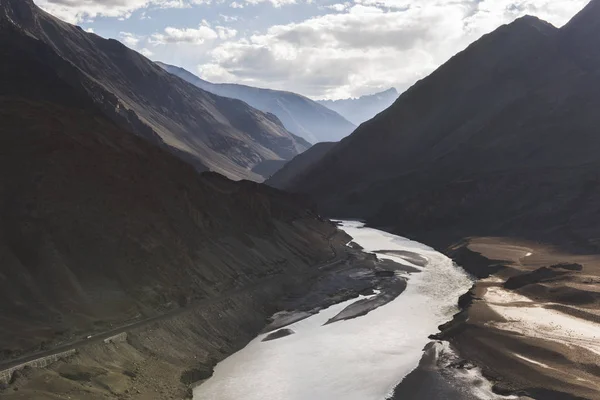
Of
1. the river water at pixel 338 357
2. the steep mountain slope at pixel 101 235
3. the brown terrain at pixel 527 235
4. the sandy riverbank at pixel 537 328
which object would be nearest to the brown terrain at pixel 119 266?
the steep mountain slope at pixel 101 235

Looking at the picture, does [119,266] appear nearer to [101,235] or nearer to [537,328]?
[101,235]

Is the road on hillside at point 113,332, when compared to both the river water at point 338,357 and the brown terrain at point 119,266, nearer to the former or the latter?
the brown terrain at point 119,266

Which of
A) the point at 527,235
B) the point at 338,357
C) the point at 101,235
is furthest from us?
the point at 527,235

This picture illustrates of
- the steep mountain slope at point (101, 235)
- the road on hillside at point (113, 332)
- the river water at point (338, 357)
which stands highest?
the steep mountain slope at point (101, 235)

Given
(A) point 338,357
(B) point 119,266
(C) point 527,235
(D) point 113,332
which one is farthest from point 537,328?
(C) point 527,235

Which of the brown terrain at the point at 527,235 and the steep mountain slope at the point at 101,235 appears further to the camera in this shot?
the brown terrain at the point at 527,235

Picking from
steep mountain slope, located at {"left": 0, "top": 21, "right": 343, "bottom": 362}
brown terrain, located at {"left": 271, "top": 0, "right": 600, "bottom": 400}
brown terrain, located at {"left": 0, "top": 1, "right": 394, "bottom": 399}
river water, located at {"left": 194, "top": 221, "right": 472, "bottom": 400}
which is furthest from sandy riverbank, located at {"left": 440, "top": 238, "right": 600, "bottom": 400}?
steep mountain slope, located at {"left": 0, "top": 21, "right": 343, "bottom": 362}

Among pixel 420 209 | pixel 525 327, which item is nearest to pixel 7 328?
pixel 525 327

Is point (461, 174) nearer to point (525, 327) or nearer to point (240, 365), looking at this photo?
point (525, 327)
